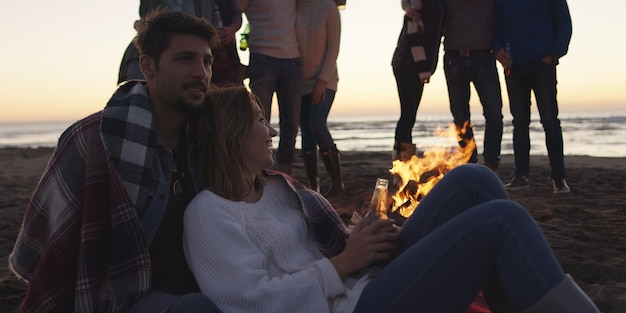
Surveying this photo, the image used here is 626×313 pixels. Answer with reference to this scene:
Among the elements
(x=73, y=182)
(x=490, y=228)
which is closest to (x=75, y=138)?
(x=73, y=182)

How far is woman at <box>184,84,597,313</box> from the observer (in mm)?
2121

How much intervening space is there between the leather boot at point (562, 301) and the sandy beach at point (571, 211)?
54.9 inches

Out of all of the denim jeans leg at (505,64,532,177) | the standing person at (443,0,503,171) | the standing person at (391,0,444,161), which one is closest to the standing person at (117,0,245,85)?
the standing person at (391,0,444,161)

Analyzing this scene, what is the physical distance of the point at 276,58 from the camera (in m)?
5.97

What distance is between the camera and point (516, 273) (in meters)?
2.09

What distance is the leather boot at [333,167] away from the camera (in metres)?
6.80

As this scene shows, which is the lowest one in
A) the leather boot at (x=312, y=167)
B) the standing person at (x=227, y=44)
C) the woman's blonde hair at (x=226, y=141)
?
the leather boot at (x=312, y=167)

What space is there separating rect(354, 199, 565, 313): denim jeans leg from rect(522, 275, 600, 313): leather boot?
0.14 ft

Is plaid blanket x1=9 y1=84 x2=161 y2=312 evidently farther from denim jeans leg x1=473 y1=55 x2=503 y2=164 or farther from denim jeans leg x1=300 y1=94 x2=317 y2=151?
denim jeans leg x1=473 y1=55 x2=503 y2=164

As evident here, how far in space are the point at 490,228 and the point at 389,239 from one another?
1.53 feet

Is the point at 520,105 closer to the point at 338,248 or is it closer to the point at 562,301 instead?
the point at 338,248

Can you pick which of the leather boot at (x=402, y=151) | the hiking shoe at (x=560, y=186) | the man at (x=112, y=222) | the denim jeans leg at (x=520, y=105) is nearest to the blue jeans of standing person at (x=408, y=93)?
the leather boot at (x=402, y=151)

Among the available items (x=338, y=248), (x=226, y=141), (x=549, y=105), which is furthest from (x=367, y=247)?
(x=549, y=105)

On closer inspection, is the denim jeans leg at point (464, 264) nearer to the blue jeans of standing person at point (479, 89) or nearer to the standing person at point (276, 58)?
the standing person at point (276, 58)
